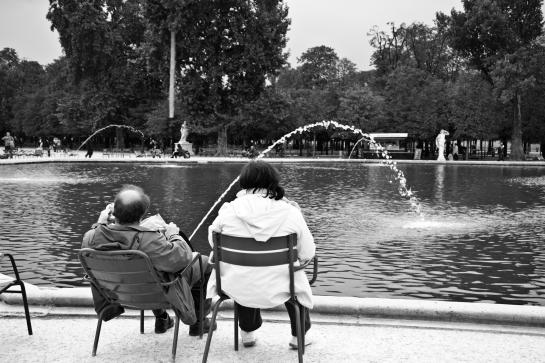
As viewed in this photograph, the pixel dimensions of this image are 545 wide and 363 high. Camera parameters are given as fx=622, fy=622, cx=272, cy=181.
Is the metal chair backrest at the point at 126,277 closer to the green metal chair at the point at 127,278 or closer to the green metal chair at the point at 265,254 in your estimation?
the green metal chair at the point at 127,278

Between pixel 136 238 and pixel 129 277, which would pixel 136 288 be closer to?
pixel 129 277

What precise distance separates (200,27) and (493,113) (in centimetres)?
2559

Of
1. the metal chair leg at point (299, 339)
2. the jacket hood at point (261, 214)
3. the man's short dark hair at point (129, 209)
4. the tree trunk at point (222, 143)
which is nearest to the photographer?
the metal chair leg at point (299, 339)

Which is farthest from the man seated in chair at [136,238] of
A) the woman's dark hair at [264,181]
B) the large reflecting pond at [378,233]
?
the large reflecting pond at [378,233]

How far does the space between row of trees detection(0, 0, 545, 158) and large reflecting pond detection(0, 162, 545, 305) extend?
97.3 ft

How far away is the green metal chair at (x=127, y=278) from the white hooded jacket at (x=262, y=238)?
0.49 metres

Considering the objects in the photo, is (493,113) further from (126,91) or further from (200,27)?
(126,91)

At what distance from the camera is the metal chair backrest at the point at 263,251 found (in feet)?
14.0

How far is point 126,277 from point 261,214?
1.08 m

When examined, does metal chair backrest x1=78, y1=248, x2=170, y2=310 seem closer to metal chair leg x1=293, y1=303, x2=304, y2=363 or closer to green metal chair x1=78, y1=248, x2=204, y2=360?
green metal chair x1=78, y1=248, x2=204, y2=360

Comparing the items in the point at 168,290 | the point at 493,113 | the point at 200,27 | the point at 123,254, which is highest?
the point at 200,27

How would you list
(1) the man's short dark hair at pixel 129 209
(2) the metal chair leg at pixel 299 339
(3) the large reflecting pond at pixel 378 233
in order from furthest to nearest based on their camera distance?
(3) the large reflecting pond at pixel 378 233 → (1) the man's short dark hair at pixel 129 209 → (2) the metal chair leg at pixel 299 339

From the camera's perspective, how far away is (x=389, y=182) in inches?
985

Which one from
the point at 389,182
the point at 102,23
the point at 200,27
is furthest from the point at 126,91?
the point at 389,182
